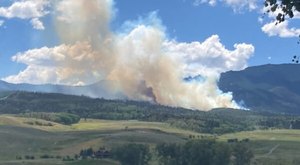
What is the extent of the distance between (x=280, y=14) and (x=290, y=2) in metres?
1.85

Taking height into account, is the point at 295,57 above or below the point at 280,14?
below

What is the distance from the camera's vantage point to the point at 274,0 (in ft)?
212

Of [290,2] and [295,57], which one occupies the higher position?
[290,2]

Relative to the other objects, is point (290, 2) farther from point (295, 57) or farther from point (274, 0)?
point (295, 57)

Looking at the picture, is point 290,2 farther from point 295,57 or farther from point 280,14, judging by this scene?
point 295,57

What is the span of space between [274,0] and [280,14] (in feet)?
5.79

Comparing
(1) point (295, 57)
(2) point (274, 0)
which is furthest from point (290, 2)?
(1) point (295, 57)

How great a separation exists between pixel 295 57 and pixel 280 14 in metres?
5.39

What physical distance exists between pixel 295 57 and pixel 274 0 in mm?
6848

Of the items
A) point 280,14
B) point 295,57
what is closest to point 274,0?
point 280,14

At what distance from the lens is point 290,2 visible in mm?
64125

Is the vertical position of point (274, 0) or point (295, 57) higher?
point (274, 0)

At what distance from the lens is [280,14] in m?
65.2
